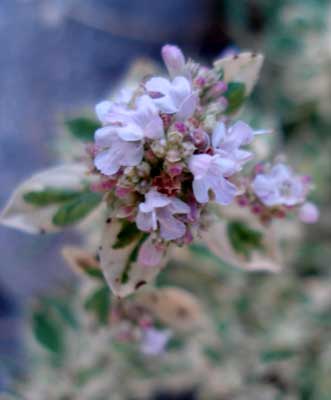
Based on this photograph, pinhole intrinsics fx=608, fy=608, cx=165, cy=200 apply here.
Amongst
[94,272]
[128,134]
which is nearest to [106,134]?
[128,134]

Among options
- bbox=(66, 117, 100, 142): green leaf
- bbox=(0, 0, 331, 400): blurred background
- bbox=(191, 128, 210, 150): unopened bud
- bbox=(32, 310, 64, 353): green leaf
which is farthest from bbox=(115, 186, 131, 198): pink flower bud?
bbox=(0, 0, 331, 400): blurred background

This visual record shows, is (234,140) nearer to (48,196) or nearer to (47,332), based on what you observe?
(48,196)

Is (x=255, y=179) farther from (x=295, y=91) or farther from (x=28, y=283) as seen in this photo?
(x=28, y=283)

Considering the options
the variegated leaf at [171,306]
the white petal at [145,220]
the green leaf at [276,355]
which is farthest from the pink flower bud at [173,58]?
the green leaf at [276,355]

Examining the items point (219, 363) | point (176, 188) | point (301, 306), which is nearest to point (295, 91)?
point (301, 306)

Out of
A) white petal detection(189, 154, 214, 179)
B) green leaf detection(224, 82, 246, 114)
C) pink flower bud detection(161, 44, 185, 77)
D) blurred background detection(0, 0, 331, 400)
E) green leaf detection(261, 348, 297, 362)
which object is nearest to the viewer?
white petal detection(189, 154, 214, 179)

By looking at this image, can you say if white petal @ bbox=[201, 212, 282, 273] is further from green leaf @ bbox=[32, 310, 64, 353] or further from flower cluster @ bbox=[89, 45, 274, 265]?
green leaf @ bbox=[32, 310, 64, 353]

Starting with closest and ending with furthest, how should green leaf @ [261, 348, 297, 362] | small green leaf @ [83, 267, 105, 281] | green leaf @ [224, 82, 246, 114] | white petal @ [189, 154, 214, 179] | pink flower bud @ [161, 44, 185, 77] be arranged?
white petal @ [189, 154, 214, 179]
pink flower bud @ [161, 44, 185, 77]
green leaf @ [224, 82, 246, 114]
small green leaf @ [83, 267, 105, 281]
green leaf @ [261, 348, 297, 362]
